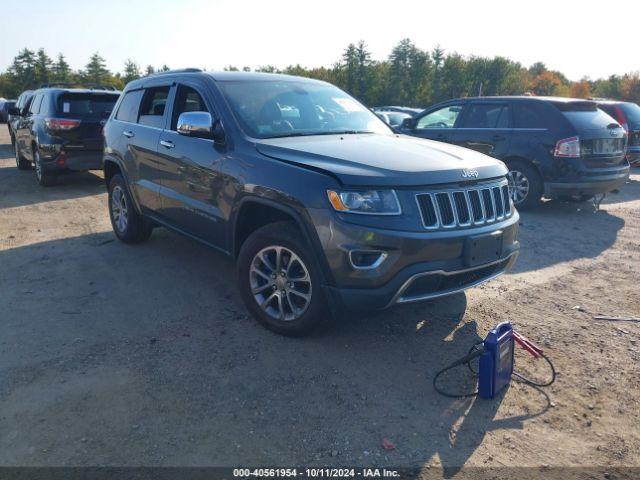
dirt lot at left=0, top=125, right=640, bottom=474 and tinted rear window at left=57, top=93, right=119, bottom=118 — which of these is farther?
tinted rear window at left=57, top=93, right=119, bottom=118

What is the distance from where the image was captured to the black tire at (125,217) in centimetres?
610

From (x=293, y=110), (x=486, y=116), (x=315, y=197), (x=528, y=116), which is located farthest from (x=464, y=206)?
(x=486, y=116)

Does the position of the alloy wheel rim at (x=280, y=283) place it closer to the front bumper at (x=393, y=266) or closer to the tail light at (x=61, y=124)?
the front bumper at (x=393, y=266)

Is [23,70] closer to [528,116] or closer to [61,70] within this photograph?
[61,70]

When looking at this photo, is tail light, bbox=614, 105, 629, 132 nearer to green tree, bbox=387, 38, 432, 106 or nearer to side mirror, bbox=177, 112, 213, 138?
side mirror, bbox=177, 112, 213, 138

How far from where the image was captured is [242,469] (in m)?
2.61

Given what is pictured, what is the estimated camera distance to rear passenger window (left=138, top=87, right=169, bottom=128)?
209 inches

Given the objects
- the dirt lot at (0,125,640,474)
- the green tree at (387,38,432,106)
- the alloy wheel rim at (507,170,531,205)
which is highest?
the green tree at (387,38,432,106)

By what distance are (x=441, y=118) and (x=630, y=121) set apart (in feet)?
14.9

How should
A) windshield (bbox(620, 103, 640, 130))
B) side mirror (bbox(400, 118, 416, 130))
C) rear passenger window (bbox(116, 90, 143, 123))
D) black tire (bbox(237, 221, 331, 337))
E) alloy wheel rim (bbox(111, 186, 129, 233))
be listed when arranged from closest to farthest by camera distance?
black tire (bbox(237, 221, 331, 337)), rear passenger window (bbox(116, 90, 143, 123)), alloy wheel rim (bbox(111, 186, 129, 233)), side mirror (bbox(400, 118, 416, 130)), windshield (bbox(620, 103, 640, 130))

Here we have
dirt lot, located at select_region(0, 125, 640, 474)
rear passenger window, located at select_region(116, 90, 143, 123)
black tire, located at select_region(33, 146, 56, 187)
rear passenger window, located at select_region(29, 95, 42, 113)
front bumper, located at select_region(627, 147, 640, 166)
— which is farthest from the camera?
front bumper, located at select_region(627, 147, 640, 166)

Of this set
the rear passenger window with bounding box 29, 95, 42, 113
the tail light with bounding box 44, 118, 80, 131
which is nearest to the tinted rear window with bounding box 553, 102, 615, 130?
the tail light with bounding box 44, 118, 80, 131

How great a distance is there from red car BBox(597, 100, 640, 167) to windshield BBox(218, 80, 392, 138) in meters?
8.10

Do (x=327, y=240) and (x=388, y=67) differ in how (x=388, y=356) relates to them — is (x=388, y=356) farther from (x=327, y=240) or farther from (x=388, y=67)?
(x=388, y=67)
